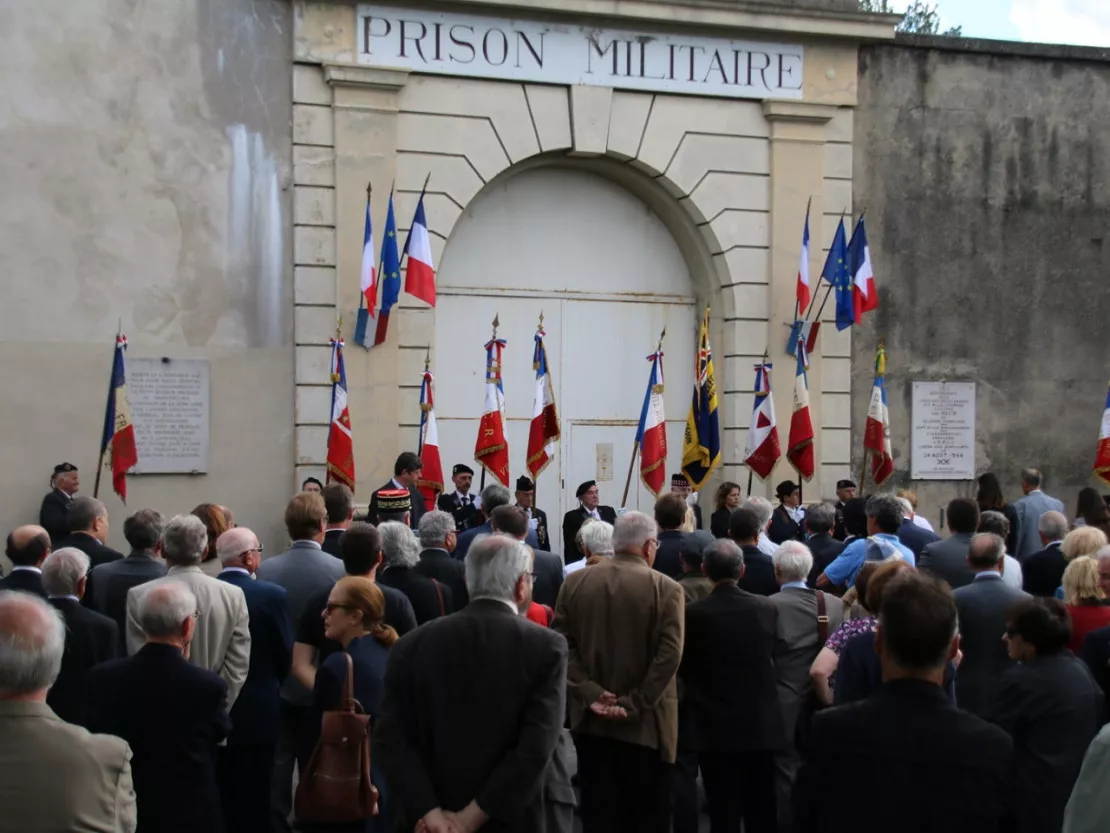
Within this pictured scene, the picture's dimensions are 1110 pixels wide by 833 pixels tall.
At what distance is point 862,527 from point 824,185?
5.59 m

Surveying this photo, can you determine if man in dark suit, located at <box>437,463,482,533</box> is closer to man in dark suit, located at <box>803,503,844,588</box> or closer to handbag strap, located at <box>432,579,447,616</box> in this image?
man in dark suit, located at <box>803,503,844,588</box>

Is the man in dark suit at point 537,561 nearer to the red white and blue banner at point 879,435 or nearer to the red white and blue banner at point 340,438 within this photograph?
the red white and blue banner at point 340,438

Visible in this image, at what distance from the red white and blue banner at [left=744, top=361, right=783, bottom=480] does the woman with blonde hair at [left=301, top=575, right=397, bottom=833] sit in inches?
316

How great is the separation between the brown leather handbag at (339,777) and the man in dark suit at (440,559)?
6.42 feet

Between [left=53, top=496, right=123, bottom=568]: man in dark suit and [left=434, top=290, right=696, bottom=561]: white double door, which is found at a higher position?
[left=434, top=290, right=696, bottom=561]: white double door

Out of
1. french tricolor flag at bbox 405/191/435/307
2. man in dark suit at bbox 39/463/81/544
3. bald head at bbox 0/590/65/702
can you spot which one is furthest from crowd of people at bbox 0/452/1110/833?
man in dark suit at bbox 39/463/81/544

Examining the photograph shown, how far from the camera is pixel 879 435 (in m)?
13.8

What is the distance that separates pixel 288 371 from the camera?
41.8 ft

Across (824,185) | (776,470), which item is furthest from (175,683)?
(824,185)

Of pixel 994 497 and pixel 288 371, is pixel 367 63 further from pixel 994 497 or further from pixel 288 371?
pixel 994 497

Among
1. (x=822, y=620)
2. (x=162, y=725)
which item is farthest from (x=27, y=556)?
(x=822, y=620)

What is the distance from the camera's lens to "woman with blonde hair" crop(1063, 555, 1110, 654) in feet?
20.7

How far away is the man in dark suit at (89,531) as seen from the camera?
23.9 feet

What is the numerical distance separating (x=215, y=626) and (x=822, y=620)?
2897 mm
